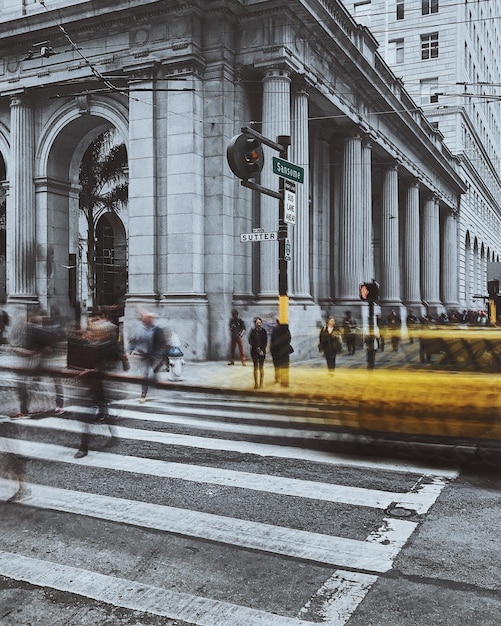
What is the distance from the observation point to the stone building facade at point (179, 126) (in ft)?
71.3

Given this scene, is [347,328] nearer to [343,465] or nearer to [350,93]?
[350,93]

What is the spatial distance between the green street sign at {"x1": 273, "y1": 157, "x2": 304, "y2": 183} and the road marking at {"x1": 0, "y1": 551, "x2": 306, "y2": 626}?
10213mm

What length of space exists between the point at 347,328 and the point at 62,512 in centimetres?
2069

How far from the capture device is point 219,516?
6.21 m

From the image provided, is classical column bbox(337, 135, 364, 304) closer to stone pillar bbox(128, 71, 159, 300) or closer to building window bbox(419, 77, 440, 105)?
stone pillar bbox(128, 71, 159, 300)

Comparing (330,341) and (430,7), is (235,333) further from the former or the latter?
(430,7)

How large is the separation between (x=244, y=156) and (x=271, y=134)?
9901mm

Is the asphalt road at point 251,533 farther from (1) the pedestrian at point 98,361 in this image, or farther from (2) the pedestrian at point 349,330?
(2) the pedestrian at point 349,330

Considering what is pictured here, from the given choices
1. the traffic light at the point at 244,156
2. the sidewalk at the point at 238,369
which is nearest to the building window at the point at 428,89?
the sidewalk at the point at 238,369

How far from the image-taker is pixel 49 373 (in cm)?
1186

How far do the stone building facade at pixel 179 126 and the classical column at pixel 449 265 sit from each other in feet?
77.2

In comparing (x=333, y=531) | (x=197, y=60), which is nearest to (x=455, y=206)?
(x=197, y=60)

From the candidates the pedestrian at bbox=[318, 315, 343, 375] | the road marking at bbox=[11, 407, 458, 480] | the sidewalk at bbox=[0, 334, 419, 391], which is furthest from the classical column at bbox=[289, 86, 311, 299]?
the road marking at bbox=[11, 407, 458, 480]

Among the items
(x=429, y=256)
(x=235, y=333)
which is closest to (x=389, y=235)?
(x=429, y=256)
